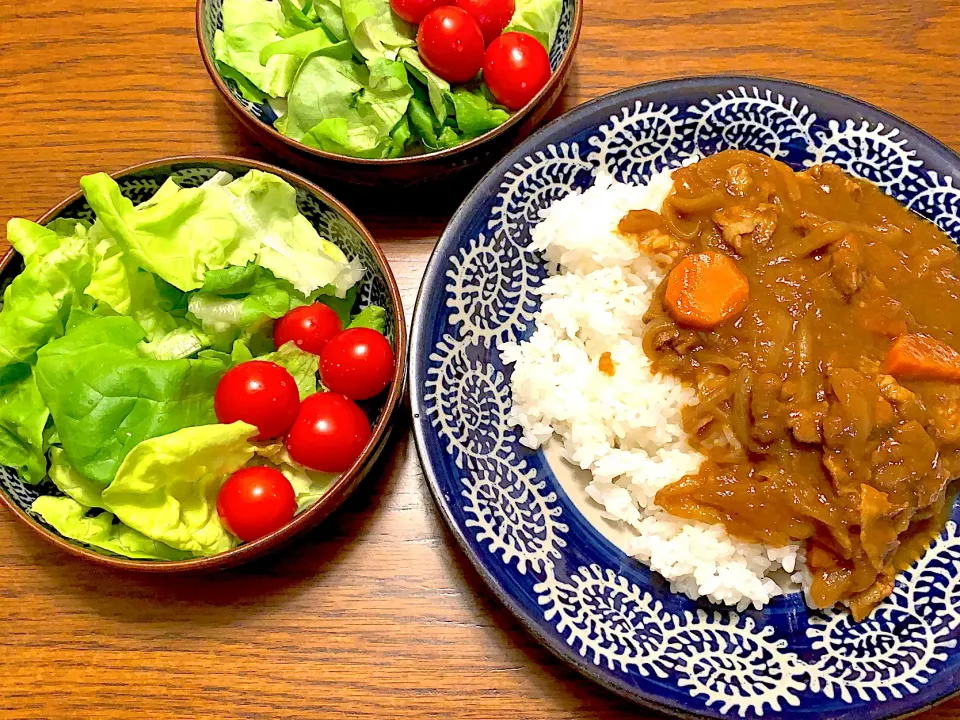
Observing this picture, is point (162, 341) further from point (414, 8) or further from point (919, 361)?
point (919, 361)

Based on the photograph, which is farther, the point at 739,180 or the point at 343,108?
the point at 343,108

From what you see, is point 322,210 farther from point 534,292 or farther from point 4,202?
point 4,202

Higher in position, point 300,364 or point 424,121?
point 424,121

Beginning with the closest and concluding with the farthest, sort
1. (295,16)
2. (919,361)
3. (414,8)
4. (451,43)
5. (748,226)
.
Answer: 1. (919,361)
2. (748,226)
3. (451,43)
4. (414,8)
5. (295,16)

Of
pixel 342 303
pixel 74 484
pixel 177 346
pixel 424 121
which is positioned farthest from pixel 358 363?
pixel 424 121

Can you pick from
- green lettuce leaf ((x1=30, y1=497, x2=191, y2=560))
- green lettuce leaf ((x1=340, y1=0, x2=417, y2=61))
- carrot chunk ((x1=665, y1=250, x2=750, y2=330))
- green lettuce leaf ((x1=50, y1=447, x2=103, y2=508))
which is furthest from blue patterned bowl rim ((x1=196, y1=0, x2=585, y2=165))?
green lettuce leaf ((x1=30, y1=497, x2=191, y2=560))

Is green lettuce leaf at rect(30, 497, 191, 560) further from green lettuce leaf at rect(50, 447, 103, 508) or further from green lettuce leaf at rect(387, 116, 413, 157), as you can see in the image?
green lettuce leaf at rect(387, 116, 413, 157)
